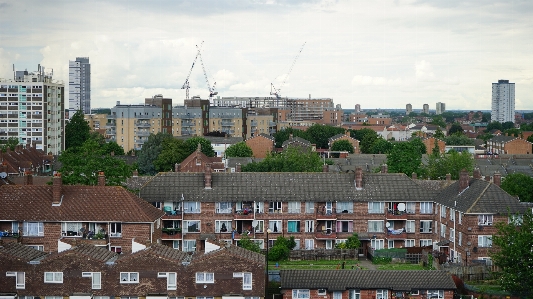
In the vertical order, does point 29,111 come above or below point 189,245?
above

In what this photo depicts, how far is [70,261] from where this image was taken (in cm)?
5247

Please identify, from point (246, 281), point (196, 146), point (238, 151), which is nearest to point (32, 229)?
point (246, 281)

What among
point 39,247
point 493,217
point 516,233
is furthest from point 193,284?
point 493,217

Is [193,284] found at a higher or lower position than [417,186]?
lower

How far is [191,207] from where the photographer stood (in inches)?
2904

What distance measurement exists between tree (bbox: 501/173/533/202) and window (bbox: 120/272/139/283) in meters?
45.8

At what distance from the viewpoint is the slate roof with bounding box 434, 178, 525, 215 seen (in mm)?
67312

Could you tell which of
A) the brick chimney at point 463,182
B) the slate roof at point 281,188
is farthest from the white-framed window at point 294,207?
the brick chimney at point 463,182

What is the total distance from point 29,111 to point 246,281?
→ 124 meters

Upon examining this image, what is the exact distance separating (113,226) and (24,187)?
26.6 feet

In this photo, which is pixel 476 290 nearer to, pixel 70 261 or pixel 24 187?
pixel 70 261

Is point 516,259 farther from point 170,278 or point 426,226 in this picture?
point 170,278

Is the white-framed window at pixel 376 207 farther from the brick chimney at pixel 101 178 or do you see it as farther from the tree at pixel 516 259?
the brick chimney at pixel 101 178

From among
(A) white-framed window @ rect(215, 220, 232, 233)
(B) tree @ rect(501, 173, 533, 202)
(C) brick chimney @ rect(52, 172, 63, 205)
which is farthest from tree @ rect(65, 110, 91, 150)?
(C) brick chimney @ rect(52, 172, 63, 205)
